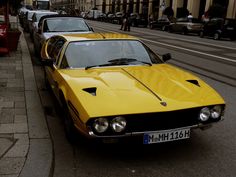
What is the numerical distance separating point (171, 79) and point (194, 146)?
940 millimetres

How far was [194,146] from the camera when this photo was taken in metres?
4.86

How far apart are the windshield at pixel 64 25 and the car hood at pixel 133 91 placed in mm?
6370

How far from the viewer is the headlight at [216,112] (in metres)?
4.47

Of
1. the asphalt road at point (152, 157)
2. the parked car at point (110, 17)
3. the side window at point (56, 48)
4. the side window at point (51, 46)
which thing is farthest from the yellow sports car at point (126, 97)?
the parked car at point (110, 17)

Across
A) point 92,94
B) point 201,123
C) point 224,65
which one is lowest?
point 224,65

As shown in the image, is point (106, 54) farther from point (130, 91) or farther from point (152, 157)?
point (152, 157)

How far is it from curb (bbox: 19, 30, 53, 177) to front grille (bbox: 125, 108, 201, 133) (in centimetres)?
105

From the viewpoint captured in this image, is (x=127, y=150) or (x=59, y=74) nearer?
(x=127, y=150)

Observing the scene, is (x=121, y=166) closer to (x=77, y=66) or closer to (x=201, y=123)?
(x=201, y=123)

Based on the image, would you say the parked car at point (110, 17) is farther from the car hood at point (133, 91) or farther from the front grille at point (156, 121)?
the front grille at point (156, 121)

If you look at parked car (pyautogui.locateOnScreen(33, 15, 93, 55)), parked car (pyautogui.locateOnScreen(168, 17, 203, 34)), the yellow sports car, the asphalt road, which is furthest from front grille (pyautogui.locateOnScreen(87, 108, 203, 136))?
parked car (pyautogui.locateOnScreen(168, 17, 203, 34))

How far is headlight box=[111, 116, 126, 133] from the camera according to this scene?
404 cm

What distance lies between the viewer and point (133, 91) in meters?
4.47

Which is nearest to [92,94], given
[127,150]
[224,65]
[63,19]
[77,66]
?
[127,150]
